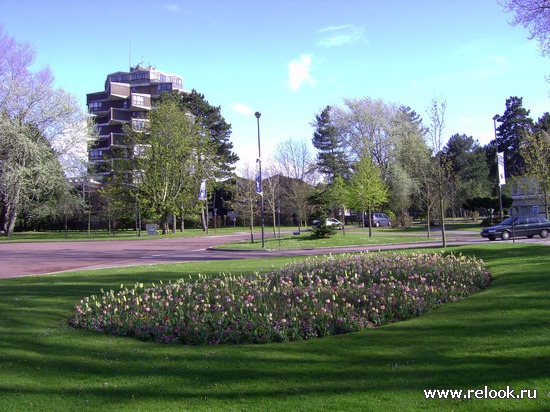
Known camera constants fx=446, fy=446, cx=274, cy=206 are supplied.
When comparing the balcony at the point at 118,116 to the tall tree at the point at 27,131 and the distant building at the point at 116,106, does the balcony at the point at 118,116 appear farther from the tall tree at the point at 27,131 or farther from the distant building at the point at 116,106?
the tall tree at the point at 27,131

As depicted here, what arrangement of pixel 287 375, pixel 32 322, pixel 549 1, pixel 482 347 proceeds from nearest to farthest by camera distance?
pixel 287 375 < pixel 482 347 < pixel 32 322 < pixel 549 1

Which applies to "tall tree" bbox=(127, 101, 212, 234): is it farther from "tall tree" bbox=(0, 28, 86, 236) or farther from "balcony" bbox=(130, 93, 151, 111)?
"balcony" bbox=(130, 93, 151, 111)

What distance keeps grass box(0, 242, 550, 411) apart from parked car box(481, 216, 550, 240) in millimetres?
23696

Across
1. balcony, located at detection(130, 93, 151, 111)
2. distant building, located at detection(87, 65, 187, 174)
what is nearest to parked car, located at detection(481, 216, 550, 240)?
distant building, located at detection(87, 65, 187, 174)

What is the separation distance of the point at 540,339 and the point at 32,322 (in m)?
8.02

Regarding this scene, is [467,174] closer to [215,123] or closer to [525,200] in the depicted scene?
[525,200]

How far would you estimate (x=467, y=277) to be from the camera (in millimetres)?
10328

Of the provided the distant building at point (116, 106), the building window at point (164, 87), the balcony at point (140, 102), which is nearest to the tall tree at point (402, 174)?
the distant building at point (116, 106)

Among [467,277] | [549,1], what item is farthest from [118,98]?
[467,277]

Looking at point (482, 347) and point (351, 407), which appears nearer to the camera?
point (351, 407)

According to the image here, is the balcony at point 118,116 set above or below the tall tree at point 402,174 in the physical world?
above

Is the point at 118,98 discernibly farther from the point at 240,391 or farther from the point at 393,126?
the point at 240,391

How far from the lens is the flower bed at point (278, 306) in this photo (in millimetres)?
7188

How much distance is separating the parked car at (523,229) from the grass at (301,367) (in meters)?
23.7
